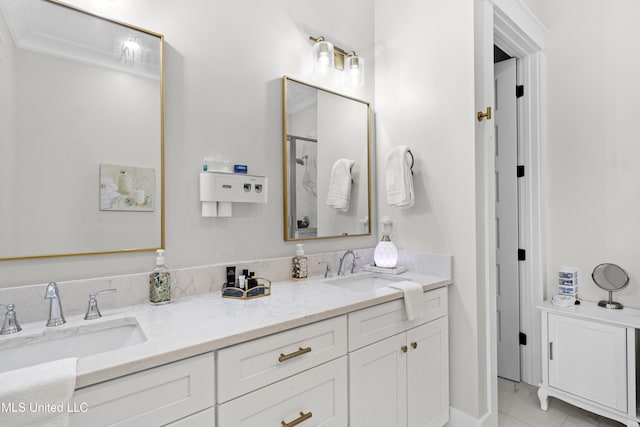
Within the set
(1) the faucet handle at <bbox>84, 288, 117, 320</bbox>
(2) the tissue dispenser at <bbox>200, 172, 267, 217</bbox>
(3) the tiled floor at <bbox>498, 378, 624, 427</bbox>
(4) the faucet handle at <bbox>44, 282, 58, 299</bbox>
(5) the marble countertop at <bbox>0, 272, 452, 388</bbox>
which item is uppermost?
(2) the tissue dispenser at <bbox>200, 172, 267, 217</bbox>

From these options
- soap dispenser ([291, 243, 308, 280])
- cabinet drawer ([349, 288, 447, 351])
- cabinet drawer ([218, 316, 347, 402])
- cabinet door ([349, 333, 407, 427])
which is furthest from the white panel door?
cabinet drawer ([218, 316, 347, 402])

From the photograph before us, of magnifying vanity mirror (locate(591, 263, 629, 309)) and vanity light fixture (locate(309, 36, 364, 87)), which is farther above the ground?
vanity light fixture (locate(309, 36, 364, 87))

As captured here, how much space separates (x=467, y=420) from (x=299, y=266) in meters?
1.24

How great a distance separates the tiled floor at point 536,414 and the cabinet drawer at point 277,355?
152 cm

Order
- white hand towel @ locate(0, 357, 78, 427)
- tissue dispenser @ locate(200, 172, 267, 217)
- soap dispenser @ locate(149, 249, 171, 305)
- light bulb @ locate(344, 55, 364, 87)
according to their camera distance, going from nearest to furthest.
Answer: white hand towel @ locate(0, 357, 78, 427) → soap dispenser @ locate(149, 249, 171, 305) → tissue dispenser @ locate(200, 172, 267, 217) → light bulb @ locate(344, 55, 364, 87)

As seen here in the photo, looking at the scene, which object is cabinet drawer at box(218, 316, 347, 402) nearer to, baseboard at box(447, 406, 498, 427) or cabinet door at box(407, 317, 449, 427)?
cabinet door at box(407, 317, 449, 427)

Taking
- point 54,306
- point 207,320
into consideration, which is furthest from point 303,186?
point 54,306

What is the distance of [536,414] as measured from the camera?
213 centimetres

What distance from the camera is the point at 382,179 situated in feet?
7.54

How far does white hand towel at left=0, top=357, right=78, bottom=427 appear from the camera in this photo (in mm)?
694

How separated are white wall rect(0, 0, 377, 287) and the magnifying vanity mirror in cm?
181

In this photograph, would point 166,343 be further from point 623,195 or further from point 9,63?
point 623,195

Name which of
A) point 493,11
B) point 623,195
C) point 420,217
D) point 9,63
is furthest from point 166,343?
point 623,195

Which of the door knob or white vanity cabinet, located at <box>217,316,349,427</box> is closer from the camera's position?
white vanity cabinet, located at <box>217,316,349,427</box>
